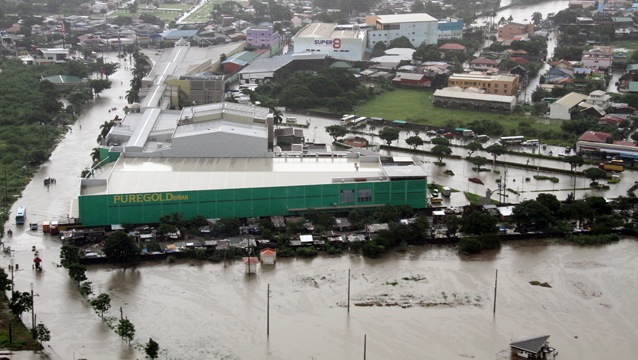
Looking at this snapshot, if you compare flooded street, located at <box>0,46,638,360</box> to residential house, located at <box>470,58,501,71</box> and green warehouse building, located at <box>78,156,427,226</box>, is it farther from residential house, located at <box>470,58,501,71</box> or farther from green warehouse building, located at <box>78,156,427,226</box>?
residential house, located at <box>470,58,501,71</box>

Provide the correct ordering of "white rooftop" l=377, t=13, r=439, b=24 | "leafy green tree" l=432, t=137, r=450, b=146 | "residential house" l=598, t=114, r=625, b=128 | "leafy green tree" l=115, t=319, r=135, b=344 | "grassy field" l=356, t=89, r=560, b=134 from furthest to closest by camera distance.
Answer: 1. "white rooftop" l=377, t=13, r=439, b=24
2. "grassy field" l=356, t=89, r=560, b=134
3. "residential house" l=598, t=114, r=625, b=128
4. "leafy green tree" l=432, t=137, r=450, b=146
5. "leafy green tree" l=115, t=319, r=135, b=344

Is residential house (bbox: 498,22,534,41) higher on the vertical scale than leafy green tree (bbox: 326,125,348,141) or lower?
higher

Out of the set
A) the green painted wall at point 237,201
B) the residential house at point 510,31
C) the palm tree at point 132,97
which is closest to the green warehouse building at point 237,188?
the green painted wall at point 237,201

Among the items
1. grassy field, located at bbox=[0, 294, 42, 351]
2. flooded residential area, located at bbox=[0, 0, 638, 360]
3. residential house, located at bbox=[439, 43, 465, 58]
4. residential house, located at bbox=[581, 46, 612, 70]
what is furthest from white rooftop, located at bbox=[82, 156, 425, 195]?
residential house, located at bbox=[439, 43, 465, 58]

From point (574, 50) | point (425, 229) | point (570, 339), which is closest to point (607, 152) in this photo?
point (425, 229)

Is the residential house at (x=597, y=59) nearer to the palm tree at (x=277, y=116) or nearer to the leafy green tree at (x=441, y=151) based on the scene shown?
the leafy green tree at (x=441, y=151)

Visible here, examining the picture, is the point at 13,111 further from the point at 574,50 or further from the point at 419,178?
the point at 574,50
